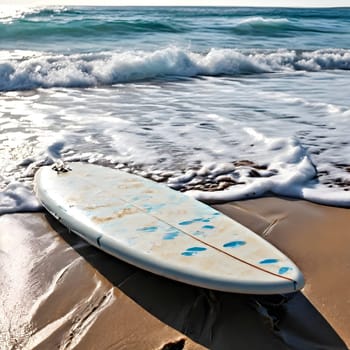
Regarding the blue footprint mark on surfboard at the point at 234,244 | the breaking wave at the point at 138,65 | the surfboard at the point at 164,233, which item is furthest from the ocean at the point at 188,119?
the blue footprint mark on surfboard at the point at 234,244

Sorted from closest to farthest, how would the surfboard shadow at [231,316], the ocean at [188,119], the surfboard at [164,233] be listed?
the surfboard shadow at [231,316] < the surfboard at [164,233] < the ocean at [188,119]

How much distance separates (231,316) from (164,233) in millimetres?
618

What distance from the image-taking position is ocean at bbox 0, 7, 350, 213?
3625mm

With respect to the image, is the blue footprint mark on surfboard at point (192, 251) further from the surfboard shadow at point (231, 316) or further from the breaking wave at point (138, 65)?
the breaking wave at point (138, 65)

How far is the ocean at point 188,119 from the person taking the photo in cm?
362

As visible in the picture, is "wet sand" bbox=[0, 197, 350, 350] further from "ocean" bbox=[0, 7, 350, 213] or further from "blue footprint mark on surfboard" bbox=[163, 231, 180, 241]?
"ocean" bbox=[0, 7, 350, 213]

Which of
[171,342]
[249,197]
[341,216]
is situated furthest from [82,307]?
[341,216]

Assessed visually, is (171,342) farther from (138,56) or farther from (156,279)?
(138,56)

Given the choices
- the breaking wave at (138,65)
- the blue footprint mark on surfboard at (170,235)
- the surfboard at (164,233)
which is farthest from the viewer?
the breaking wave at (138,65)

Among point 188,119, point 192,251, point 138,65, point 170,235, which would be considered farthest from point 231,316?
point 138,65

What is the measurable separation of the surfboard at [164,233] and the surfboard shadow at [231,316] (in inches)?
4.7

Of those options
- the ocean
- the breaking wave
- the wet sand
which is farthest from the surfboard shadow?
the breaking wave

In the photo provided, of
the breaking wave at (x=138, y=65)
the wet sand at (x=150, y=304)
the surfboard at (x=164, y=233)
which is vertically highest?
the surfboard at (x=164, y=233)

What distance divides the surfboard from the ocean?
424 mm
